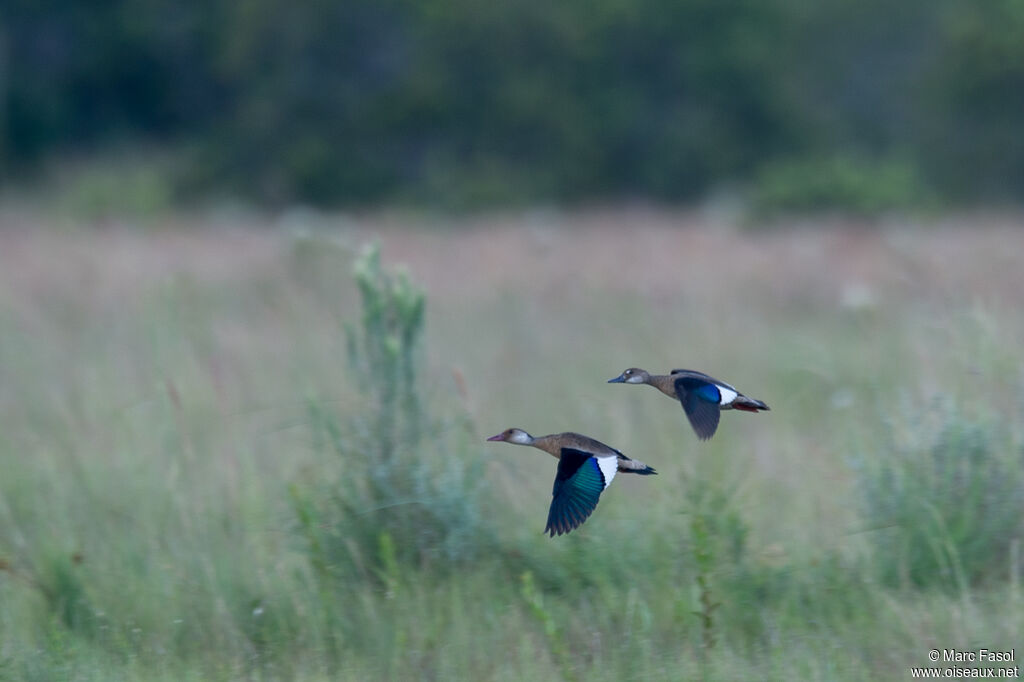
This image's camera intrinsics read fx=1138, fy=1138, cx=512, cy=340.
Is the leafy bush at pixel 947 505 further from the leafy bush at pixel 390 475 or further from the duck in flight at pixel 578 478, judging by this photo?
the duck in flight at pixel 578 478

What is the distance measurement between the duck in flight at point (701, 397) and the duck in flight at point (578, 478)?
0.15m

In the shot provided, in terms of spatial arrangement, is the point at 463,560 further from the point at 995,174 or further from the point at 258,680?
the point at 995,174

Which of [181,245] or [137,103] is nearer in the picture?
[181,245]

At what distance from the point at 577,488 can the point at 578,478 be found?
19 millimetres

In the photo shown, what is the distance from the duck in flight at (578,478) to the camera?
2.13m

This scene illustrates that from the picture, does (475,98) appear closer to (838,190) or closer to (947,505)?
(838,190)

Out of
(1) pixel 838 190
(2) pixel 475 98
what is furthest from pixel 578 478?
(2) pixel 475 98

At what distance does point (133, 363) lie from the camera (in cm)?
582

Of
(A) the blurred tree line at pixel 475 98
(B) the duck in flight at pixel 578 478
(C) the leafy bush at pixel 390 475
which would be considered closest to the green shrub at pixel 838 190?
(A) the blurred tree line at pixel 475 98

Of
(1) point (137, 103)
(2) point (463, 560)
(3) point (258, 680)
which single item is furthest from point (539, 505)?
(1) point (137, 103)

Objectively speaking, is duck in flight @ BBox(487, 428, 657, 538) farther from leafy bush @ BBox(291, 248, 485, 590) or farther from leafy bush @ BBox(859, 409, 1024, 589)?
leafy bush @ BBox(859, 409, 1024, 589)

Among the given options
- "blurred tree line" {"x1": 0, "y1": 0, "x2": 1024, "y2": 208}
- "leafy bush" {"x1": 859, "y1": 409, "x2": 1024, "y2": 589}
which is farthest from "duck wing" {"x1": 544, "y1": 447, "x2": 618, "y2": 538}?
"blurred tree line" {"x1": 0, "y1": 0, "x2": 1024, "y2": 208}

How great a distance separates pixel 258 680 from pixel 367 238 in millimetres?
7156

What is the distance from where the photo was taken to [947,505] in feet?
11.0
